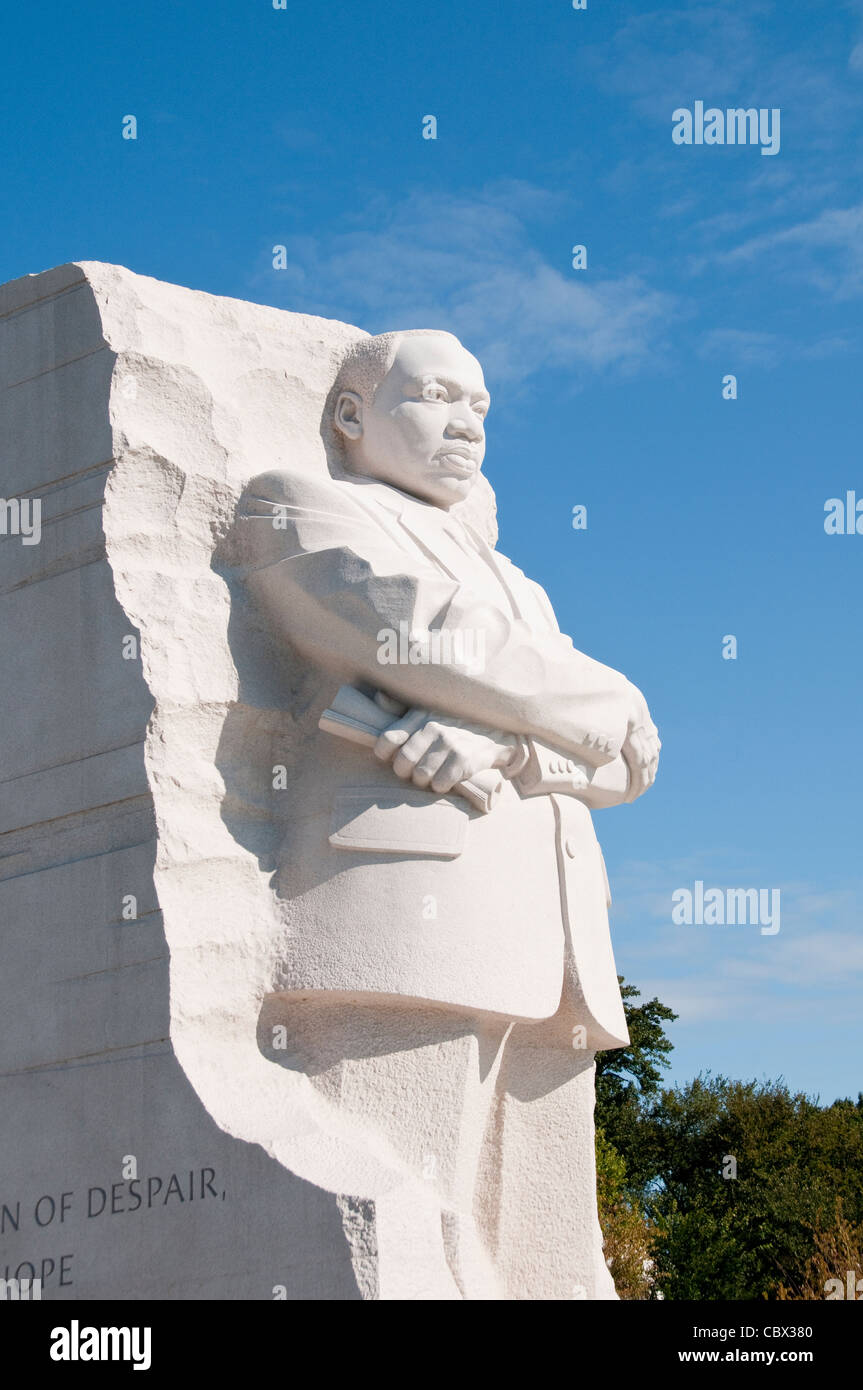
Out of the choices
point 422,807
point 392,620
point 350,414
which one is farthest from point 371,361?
point 422,807

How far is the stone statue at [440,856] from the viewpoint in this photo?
17.3 feet

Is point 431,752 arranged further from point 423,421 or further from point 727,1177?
point 727,1177

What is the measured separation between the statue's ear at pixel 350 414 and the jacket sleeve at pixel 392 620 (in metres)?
0.41

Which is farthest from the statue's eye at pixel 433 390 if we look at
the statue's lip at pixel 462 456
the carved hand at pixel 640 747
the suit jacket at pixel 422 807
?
the carved hand at pixel 640 747

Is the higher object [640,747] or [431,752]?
[640,747]

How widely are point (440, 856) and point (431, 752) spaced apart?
337mm

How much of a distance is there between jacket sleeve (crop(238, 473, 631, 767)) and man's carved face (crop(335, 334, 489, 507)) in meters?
0.34

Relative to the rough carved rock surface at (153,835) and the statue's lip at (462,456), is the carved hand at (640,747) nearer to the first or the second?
the statue's lip at (462,456)

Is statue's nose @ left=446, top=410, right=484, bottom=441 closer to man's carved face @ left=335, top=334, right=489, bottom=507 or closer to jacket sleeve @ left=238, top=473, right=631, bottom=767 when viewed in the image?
man's carved face @ left=335, top=334, right=489, bottom=507

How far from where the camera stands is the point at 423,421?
611 cm

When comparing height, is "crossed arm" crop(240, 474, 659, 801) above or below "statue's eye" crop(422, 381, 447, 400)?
below

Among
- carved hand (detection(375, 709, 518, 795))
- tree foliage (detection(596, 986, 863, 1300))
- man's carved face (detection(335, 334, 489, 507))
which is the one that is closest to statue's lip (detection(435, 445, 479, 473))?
man's carved face (detection(335, 334, 489, 507))

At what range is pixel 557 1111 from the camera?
581cm

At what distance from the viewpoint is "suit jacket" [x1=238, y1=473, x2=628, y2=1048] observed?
5.27 meters
